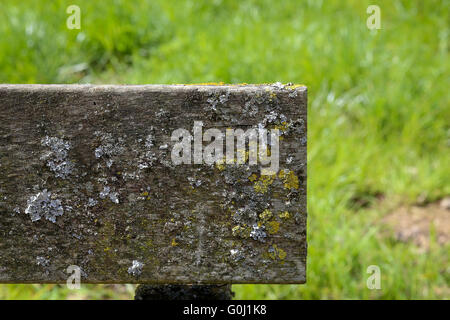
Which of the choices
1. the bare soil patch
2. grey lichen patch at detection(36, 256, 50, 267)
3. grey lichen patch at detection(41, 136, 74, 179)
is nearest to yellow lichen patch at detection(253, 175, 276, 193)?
grey lichen patch at detection(41, 136, 74, 179)

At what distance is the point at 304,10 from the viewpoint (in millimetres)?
5367

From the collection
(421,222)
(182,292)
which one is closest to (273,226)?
(182,292)

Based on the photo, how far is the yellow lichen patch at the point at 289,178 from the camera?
49.2 inches

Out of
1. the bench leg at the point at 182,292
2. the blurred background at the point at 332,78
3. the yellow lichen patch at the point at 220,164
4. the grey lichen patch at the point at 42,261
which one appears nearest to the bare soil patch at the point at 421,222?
the blurred background at the point at 332,78

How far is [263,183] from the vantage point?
125cm

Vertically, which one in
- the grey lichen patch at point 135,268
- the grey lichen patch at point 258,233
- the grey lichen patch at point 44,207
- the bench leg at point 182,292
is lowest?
the bench leg at point 182,292

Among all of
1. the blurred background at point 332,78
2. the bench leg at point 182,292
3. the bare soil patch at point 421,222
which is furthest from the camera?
the bare soil patch at point 421,222

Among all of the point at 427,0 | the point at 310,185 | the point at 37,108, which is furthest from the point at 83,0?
the point at 37,108

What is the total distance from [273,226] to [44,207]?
64cm

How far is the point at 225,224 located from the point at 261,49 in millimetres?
3504

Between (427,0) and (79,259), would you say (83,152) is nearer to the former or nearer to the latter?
(79,259)

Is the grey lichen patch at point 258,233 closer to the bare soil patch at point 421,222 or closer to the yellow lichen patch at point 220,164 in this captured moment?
the yellow lichen patch at point 220,164

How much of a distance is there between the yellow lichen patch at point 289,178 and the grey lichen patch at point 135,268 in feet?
1.53

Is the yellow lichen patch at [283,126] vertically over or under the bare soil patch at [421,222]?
over
